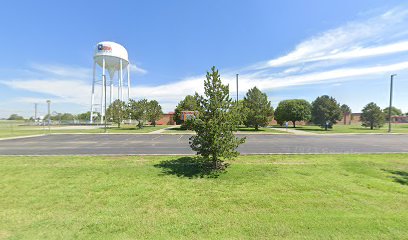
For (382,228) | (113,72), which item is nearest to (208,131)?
(382,228)

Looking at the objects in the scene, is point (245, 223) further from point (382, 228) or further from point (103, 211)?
point (103, 211)

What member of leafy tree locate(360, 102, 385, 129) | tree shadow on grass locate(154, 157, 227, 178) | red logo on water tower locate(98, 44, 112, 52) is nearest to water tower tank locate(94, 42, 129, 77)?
red logo on water tower locate(98, 44, 112, 52)

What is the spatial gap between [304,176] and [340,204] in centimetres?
229

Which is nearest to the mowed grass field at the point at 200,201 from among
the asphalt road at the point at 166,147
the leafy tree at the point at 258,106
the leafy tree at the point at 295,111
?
the asphalt road at the point at 166,147

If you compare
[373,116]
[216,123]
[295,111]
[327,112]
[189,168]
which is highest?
[295,111]

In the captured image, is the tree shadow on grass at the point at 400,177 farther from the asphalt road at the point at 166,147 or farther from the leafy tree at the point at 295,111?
the leafy tree at the point at 295,111

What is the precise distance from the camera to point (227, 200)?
5.33 metres

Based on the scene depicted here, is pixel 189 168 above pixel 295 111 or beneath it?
beneath

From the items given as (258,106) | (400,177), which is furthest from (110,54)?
(400,177)

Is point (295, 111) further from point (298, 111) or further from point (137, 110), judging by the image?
point (137, 110)

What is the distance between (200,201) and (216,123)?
10.8 ft

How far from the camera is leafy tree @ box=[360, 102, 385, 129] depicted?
3812cm

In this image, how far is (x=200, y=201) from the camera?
5.27 meters

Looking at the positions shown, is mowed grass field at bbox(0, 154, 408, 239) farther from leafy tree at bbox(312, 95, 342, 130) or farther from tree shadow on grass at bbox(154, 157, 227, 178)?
leafy tree at bbox(312, 95, 342, 130)
